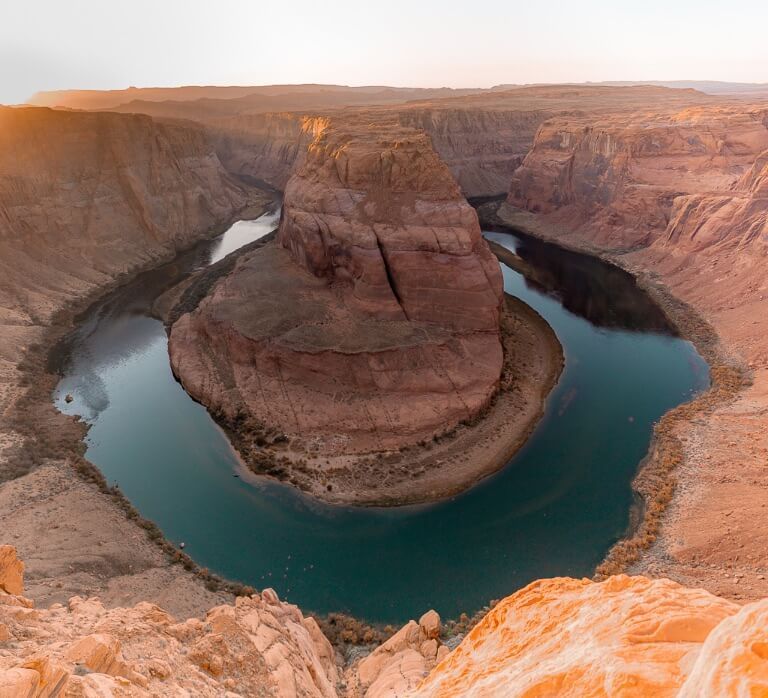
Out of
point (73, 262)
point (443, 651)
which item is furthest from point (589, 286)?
point (73, 262)

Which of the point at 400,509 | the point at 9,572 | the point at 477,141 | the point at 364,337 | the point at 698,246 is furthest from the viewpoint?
the point at 477,141

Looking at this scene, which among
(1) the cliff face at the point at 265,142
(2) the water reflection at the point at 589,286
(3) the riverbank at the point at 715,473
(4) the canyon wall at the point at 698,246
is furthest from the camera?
(1) the cliff face at the point at 265,142

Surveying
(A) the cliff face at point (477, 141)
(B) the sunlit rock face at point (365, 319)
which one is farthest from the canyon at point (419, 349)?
A: (A) the cliff face at point (477, 141)

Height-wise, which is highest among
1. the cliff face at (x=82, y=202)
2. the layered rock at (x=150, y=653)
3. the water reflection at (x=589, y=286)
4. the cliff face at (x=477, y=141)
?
the cliff face at (x=477, y=141)

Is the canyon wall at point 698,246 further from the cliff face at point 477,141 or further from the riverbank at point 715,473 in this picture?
the cliff face at point 477,141

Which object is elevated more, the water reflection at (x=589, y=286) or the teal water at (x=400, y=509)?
the water reflection at (x=589, y=286)

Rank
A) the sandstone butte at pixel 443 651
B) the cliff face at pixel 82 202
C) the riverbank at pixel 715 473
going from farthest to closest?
the cliff face at pixel 82 202, the riverbank at pixel 715 473, the sandstone butte at pixel 443 651

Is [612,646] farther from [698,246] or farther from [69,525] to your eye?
[698,246]
